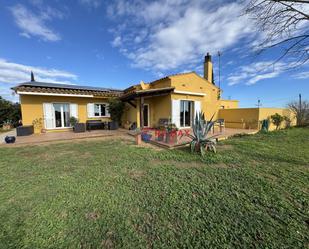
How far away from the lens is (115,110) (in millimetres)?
13680

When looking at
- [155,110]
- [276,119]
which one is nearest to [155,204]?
[155,110]

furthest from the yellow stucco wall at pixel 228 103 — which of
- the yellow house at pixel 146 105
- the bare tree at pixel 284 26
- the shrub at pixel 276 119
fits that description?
the bare tree at pixel 284 26

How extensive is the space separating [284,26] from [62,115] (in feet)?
51.7

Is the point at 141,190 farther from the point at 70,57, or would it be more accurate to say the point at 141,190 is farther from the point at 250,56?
the point at 70,57

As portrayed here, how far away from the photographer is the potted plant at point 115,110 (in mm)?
13461

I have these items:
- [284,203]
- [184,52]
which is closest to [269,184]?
[284,203]

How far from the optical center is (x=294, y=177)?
3.91 metres

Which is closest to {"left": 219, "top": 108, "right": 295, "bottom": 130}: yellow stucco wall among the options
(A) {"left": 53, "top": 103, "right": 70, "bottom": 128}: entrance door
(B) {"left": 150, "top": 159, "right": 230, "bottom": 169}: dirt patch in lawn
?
(B) {"left": 150, "top": 159, "right": 230, "bottom": 169}: dirt patch in lawn

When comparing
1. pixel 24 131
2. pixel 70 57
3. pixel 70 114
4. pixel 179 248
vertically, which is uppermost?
pixel 70 57

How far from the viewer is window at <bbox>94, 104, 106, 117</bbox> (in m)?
14.3

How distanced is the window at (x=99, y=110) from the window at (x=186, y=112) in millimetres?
7969

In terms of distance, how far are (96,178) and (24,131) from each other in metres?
10.4

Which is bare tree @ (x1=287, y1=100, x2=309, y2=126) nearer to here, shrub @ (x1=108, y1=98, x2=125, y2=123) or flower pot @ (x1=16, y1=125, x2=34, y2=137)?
shrub @ (x1=108, y1=98, x2=125, y2=123)

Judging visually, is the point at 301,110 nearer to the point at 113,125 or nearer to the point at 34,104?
the point at 113,125
